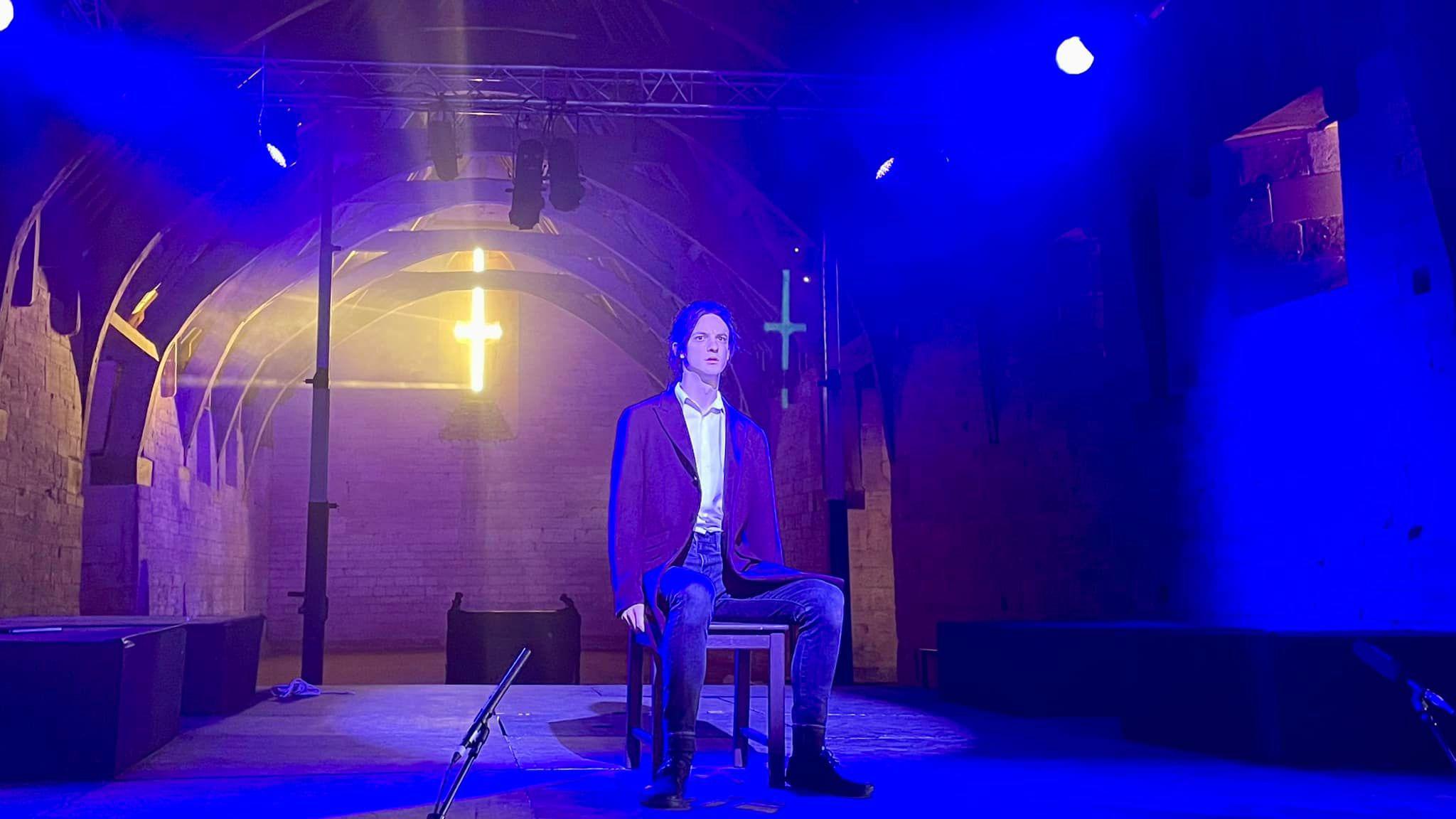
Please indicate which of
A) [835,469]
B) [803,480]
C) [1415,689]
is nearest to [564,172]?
[835,469]

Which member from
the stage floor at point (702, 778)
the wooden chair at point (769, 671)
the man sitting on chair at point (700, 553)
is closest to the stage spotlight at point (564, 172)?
the stage floor at point (702, 778)

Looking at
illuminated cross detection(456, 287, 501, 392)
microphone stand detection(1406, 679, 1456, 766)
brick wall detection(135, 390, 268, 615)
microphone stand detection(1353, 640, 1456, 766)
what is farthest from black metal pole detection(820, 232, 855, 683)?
illuminated cross detection(456, 287, 501, 392)

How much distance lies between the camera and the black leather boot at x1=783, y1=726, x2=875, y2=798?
308cm

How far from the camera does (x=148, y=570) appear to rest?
41.4 ft

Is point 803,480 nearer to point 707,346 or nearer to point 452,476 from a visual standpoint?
point 452,476

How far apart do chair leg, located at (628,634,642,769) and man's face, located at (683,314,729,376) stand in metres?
0.81

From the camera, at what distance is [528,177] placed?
9047mm

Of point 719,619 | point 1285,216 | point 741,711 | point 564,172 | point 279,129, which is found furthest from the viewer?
point 564,172

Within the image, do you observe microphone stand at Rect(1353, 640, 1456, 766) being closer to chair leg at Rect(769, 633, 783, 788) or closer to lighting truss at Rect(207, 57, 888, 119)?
chair leg at Rect(769, 633, 783, 788)

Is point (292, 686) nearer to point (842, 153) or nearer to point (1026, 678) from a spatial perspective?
point (1026, 678)

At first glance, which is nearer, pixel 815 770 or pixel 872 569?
pixel 815 770

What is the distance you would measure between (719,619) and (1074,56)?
15.8ft

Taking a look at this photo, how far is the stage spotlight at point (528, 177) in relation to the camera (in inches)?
355

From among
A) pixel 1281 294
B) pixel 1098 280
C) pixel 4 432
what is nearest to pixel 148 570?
pixel 4 432
